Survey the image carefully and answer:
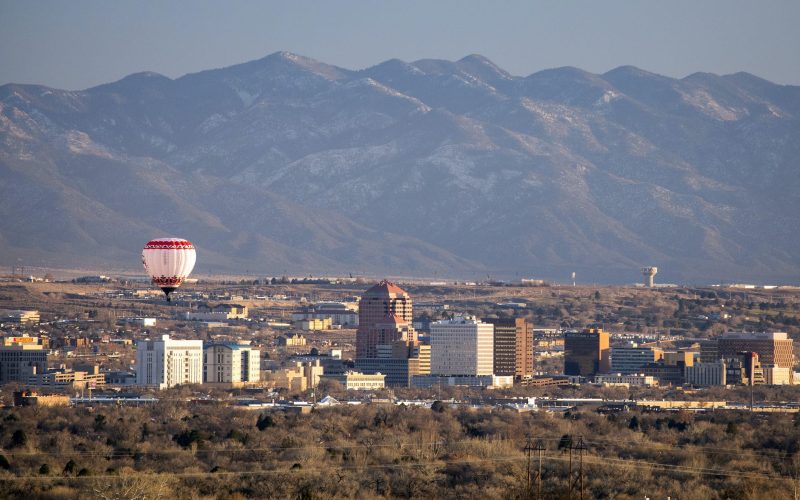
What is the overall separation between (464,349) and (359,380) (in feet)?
64.3

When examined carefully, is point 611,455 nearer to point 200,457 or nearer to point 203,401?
point 200,457

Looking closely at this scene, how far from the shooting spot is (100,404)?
14000 cm

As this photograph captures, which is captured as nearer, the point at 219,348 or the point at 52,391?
the point at 52,391

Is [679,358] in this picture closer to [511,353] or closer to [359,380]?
[511,353]

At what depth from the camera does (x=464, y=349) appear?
196 m

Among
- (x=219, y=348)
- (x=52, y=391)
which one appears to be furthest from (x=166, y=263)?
(x=219, y=348)

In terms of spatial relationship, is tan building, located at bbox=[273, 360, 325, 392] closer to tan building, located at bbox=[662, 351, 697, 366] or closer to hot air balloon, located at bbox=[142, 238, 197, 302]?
tan building, located at bbox=[662, 351, 697, 366]

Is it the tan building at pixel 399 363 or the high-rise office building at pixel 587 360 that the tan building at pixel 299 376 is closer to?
the tan building at pixel 399 363

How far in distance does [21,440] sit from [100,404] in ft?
117

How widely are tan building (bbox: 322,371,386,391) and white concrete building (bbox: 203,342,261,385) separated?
587 centimetres

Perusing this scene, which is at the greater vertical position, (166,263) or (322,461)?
(166,263)

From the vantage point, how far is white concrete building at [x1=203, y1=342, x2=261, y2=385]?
178 metres

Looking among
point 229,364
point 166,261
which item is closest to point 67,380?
point 229,364

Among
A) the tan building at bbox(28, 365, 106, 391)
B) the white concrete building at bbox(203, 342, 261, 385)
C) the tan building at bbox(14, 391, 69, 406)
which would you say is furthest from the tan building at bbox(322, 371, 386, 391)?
the tan building at bbox(14, 391, 69, 406)
